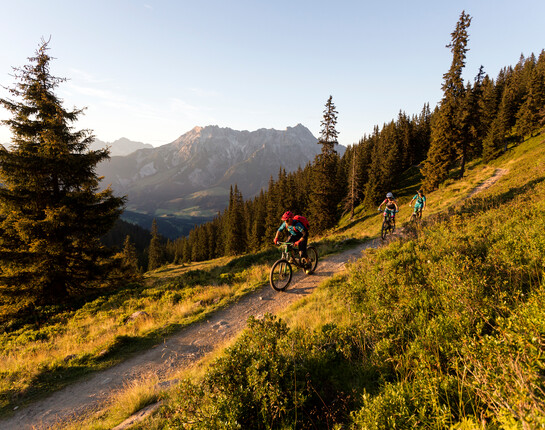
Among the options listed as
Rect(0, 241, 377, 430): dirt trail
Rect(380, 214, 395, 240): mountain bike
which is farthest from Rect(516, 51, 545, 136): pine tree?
Rect(0, 241, 377, 430): dirt trail

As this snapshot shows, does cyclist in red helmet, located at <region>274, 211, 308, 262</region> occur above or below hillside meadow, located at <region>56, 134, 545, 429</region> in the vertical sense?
above

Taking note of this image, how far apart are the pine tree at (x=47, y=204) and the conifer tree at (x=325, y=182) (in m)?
27.0

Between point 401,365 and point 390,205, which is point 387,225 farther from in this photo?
point 401,365

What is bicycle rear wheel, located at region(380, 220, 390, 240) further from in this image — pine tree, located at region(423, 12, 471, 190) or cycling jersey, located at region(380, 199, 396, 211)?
pine tree, located at region(423, 12, 471, 190)

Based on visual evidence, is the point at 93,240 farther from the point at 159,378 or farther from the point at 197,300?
the point at 159,378

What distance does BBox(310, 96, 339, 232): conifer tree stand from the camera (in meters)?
32.3

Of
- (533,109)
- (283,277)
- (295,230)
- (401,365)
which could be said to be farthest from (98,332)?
(533,109)

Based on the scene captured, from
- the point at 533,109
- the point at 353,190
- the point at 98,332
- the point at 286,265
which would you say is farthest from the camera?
the point at 533,109

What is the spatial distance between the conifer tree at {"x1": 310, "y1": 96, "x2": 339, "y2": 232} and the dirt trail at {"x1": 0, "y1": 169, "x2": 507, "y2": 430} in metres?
26.6

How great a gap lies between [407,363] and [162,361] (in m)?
5.91

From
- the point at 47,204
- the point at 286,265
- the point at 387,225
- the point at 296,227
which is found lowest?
the point at 286,265

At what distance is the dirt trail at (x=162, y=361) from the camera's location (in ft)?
14.9

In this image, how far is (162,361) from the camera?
6.09m

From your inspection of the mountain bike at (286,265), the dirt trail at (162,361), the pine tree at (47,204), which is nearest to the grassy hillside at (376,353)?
the dirt trail at (162,361)
